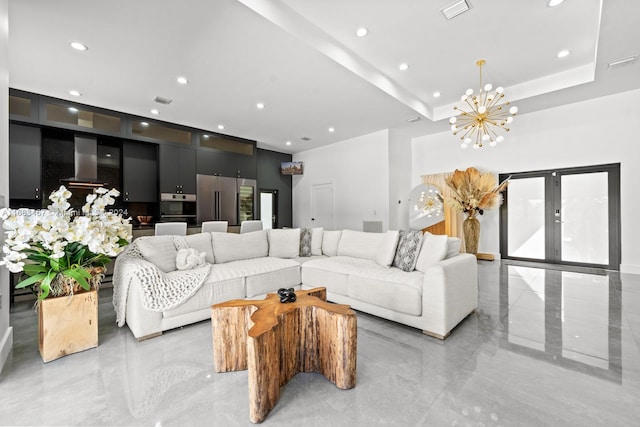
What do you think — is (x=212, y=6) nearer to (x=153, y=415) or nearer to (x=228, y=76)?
(x=228, y=76)

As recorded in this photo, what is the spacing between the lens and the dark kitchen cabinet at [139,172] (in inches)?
208

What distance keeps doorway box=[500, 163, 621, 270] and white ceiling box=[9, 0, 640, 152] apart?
1444mm

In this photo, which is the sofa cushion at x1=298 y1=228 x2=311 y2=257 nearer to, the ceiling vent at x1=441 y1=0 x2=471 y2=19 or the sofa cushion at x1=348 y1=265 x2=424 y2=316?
the sofa cushion at x1=348 y1=265 x2=424 y2=316

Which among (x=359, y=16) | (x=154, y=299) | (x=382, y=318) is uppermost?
(x=359, y=16)

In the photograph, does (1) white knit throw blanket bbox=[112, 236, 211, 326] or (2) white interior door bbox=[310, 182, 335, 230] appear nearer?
(1) white knit throw blanket bbox=[112, 236, 211, 326]

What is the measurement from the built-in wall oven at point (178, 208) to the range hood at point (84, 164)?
3.68 ft

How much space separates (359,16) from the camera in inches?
113

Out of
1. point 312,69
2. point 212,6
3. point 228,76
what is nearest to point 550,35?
point 312,69

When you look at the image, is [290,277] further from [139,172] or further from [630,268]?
[630,268]

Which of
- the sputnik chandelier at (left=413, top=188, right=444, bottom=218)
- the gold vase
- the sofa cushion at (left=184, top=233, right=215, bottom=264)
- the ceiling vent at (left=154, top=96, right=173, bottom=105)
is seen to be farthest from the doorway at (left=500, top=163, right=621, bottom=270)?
the ceiling vent at (left=154, top=96, right=173, bottom=105)

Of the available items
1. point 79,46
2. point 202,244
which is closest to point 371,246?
point 202,244

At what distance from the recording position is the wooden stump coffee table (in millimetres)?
1455

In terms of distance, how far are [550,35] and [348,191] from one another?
4.52 metres

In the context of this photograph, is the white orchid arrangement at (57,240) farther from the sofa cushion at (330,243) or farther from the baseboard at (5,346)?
the sofa cushion at (330,243)
